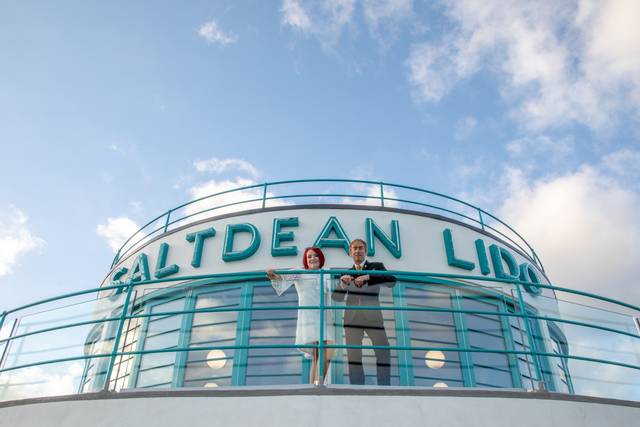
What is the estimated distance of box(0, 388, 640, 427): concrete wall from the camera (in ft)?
14.9

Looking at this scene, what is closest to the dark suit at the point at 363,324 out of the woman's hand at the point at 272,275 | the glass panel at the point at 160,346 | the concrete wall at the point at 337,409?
the woman's hand at the point at 272,275

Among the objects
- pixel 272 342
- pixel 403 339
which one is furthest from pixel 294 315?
pixel 403 339

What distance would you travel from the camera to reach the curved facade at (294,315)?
646 cm

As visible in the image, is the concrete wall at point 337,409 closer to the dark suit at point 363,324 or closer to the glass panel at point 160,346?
the dark suit at point 363,324

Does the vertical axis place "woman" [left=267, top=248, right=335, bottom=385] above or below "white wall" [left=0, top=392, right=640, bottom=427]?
above

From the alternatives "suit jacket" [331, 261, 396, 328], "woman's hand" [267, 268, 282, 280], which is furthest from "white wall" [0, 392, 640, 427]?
"woman's hand" [267, 268, 282, 280]

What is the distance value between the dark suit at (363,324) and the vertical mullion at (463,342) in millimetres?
2452

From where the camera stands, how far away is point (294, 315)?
8305 mm

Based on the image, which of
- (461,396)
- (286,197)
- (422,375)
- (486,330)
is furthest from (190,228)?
(461,396)

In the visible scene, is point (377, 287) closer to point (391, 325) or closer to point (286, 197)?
point (391, 325)

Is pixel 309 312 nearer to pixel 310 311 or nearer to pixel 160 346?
pixel 310 311

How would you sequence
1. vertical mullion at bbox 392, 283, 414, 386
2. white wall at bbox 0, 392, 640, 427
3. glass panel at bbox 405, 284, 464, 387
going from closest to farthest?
white wall at bbox 0, 392, 640, 427 < vertical mullion at bbox 392, 283, 414, 386 < glass panel at bbox 405, 284, 464, 387

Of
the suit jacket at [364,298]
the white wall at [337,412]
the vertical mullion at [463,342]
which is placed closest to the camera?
the white wall at [337,412]

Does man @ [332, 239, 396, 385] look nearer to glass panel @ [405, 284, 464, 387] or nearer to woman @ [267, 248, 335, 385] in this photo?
woman @ [267, 248, 335, 385]
